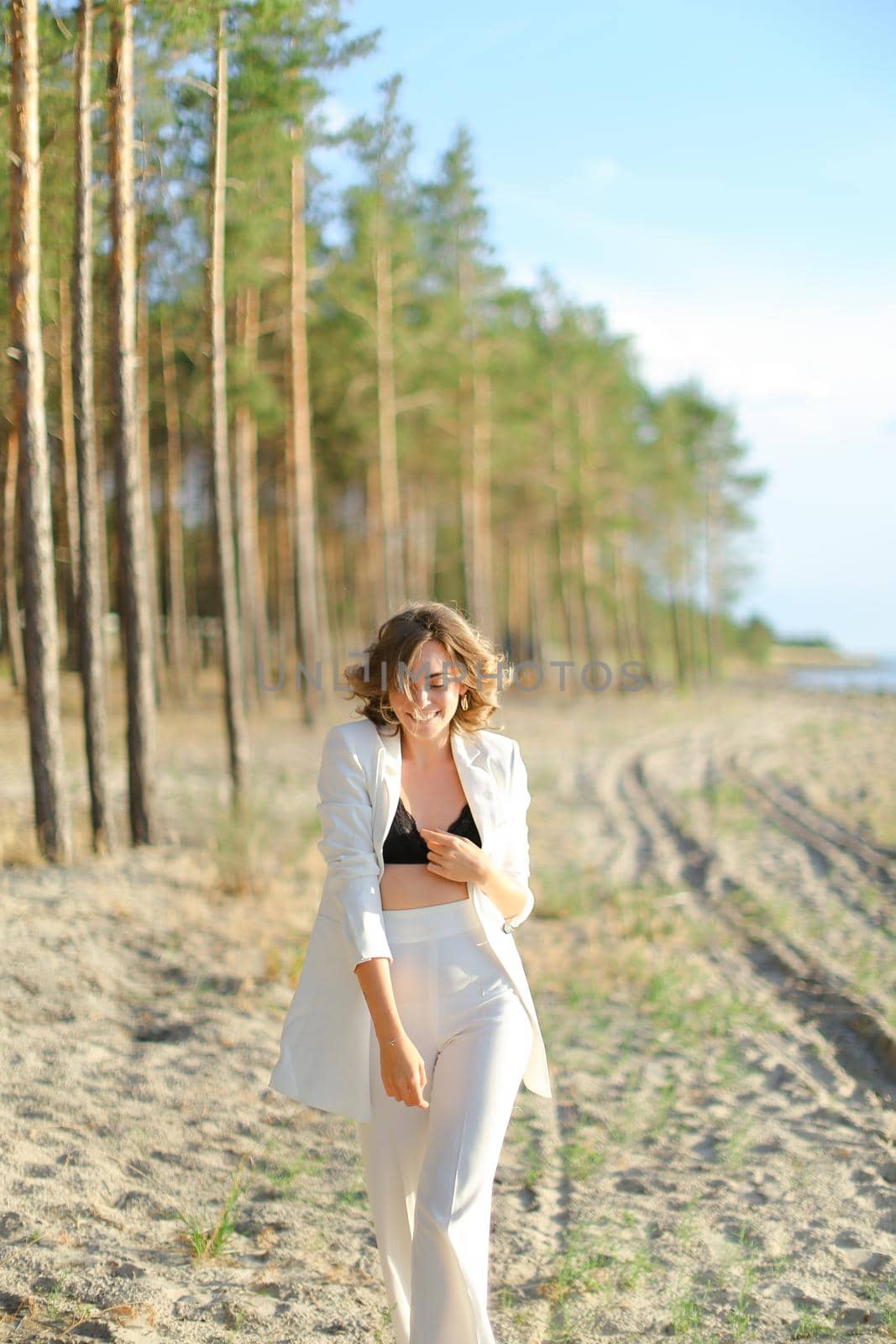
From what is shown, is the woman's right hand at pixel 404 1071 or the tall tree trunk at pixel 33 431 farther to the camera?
the tall tree trunk at pixel 33 431

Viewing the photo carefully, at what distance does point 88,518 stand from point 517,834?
25.1 feet

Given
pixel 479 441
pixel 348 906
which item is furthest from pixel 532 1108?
pixel 479 441

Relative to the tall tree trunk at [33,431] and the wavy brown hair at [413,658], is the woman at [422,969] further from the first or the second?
the tall tree trunk at [33,431]

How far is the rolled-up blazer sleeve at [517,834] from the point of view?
3.06 meters

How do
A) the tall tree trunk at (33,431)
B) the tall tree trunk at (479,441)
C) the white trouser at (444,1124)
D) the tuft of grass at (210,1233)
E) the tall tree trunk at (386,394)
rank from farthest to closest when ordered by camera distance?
the tall tree trunk at (479,441), the tall tree trunk at (386,394), the tall tree trunk at (33,431), the tuft of grass at (210,1233), the white trouser at (444,1124)

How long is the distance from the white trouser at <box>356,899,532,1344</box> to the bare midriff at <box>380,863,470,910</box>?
0.08 ft

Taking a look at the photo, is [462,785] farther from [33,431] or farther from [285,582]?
[285,582]

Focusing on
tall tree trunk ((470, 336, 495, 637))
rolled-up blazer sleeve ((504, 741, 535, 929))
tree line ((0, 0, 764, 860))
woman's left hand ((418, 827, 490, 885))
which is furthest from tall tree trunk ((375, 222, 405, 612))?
woman's left hand ((418, 827, 490, 885))

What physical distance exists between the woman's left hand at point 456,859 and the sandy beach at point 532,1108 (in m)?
1.77

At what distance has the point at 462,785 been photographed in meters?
3.07

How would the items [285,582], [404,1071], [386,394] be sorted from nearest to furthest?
[404,1071]
[386,394]
[285,582]

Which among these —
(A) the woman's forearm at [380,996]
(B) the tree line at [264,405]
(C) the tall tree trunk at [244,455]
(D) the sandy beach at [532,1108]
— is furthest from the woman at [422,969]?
(C) the tall tree trunk at [244,455]

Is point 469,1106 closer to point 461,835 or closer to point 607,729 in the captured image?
point 461,835

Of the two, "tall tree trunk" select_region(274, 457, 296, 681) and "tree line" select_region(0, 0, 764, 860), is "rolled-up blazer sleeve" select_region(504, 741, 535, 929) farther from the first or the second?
"tall tree trunk" select_region(274, 457, 296, 681)
